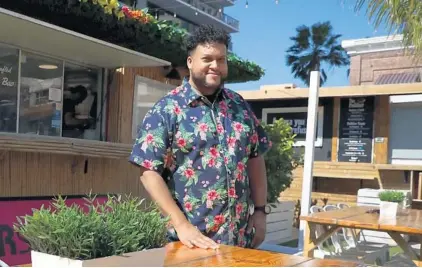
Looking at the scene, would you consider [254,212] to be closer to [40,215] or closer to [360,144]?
[40,215]

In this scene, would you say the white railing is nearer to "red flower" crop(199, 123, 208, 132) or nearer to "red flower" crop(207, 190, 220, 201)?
"red flower" crop(199, 123, 208, 132)

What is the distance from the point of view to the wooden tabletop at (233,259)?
1.50 metres

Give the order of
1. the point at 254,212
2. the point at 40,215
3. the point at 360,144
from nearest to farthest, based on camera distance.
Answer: the point at 40,215 → the point at 254,212 → the point at 360,144

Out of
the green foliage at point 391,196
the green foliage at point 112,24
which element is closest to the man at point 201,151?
the green foliage at point 112,24

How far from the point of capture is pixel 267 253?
67.1 inches

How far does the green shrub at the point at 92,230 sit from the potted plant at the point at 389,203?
420 cm

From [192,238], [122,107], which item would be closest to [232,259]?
[192,238]

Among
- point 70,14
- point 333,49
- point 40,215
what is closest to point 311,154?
point 70,14

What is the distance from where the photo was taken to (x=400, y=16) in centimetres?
577

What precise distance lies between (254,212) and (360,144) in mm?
11714

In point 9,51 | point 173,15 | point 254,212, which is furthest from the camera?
point 173,15

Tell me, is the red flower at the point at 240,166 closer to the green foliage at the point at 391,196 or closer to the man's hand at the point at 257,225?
the man's hand at the point at 257,225

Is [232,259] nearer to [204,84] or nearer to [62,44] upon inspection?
[204,84]

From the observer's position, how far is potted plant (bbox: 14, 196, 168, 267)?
3.79 feet
